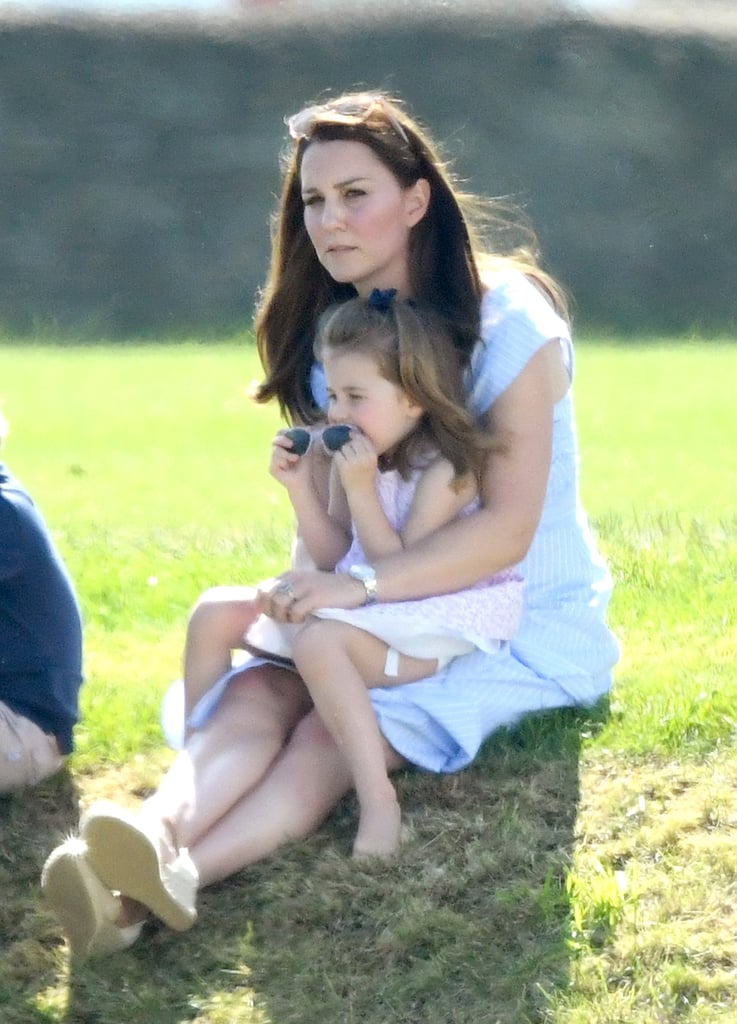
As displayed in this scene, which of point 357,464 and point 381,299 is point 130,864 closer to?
point 357,464

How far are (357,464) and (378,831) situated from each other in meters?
0.77

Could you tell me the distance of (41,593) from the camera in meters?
4.03

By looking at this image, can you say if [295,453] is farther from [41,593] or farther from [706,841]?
[706,841]

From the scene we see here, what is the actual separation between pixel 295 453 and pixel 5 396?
9.56 metres

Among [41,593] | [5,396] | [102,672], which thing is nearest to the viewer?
[41,593]

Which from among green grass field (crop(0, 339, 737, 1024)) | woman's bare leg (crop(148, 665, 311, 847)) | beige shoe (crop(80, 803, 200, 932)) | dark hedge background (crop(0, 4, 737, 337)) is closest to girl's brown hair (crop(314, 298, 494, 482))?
woman's bare leg (crop(148, 665, 311, 847))

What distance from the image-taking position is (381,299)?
12.6ft

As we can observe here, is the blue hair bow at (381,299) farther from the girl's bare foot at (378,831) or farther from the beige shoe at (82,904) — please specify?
the beige shoe at (82,904)

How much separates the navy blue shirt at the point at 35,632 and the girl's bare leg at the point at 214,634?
324 mm

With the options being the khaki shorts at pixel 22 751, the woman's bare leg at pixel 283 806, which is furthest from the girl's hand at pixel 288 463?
the khaki shorts at pixel 22 751

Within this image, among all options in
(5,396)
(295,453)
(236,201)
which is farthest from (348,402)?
(236,201)

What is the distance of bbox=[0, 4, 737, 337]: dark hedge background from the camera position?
2050 centimetres

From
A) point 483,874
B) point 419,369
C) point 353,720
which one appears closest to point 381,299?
point 419,369

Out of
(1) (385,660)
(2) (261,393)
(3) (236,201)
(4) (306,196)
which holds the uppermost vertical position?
(4) (306,196)
